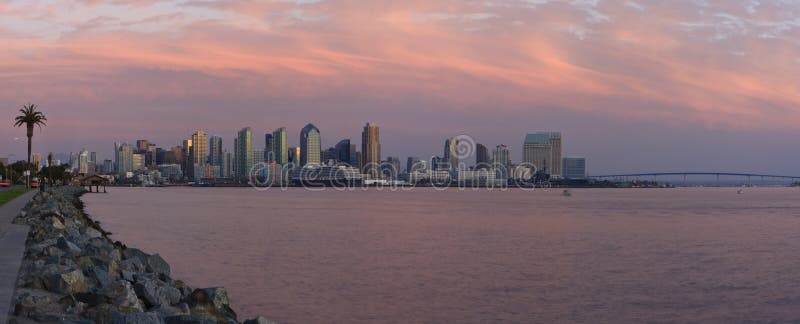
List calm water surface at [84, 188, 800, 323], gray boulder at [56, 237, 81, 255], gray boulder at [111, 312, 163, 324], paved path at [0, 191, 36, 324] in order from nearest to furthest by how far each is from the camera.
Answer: gray boulder at [111, 312, 163, 324] → paved path at [0, 191, 36, 324] → calm water surface at [84, 188, 800, 323] → gray boulder at [56, 237, 81, 255]

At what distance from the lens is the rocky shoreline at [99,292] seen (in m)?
12.9

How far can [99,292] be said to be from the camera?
1527cm

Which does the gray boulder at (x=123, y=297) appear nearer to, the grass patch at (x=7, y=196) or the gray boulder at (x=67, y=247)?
the gray boulder at (x=67, y=247)

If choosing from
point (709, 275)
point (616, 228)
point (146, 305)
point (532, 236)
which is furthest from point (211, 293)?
point (616, 228)

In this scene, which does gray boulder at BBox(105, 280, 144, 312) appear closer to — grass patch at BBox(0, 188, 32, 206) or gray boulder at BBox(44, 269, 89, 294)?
gray boulder at BBox(44, 269, 89, 294)

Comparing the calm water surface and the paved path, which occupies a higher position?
the paved path

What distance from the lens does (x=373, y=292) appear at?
24.9m

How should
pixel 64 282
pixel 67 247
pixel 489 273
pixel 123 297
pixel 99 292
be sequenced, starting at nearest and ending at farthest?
pixel 123 297 < pixel 99 292 < pixel 64 282 < pixel 67 247 < pixel 489 273

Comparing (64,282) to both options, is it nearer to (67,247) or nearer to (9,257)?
(9,257)

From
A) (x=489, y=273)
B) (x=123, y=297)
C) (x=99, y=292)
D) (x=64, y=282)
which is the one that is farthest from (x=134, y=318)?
(x=489, y=273)

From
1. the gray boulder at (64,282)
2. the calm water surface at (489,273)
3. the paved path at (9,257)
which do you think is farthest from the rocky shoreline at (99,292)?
the calm water surface at (489,273)

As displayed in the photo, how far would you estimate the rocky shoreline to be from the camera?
12883mm

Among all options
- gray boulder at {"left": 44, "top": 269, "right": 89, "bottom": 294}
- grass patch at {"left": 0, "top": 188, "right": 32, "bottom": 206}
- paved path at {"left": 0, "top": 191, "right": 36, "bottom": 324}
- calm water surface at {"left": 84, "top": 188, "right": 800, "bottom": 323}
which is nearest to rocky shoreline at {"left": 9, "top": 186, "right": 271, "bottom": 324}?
gray boulder at {"left": 44, "top": 269, "right": 89, "bottom": 294}

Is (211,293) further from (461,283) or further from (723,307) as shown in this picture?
(723,307)
